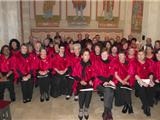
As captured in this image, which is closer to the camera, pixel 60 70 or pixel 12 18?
pixel 60 70

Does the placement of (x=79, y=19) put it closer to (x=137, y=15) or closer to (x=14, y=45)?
(x=137, y=15)

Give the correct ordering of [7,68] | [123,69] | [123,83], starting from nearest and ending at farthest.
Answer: [123,83], [123,69], [7,68]

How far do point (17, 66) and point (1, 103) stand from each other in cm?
187

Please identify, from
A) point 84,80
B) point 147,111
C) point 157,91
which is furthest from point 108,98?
point 157,91

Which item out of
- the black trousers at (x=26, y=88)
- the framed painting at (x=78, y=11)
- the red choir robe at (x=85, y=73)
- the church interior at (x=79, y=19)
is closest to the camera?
the red choir robe at (x=85, y=73)

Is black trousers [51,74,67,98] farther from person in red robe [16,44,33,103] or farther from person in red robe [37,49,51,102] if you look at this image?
person in red robe [16,44,33,103]

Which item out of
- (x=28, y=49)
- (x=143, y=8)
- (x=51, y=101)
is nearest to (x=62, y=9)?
(x=143, y=8)

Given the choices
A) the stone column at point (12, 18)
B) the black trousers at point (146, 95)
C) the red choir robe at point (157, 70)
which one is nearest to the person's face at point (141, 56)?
the red choir robe at point (157, 70)

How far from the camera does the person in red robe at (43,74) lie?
7.08m

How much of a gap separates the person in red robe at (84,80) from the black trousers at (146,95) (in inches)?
45.3

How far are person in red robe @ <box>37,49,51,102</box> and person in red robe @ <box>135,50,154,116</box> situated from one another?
2.20 metres

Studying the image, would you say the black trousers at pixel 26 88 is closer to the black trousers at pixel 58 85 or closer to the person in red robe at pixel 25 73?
the person in red robe at pixel 25 73

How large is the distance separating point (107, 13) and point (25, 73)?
5965 mm

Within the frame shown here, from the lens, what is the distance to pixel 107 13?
471 inches
